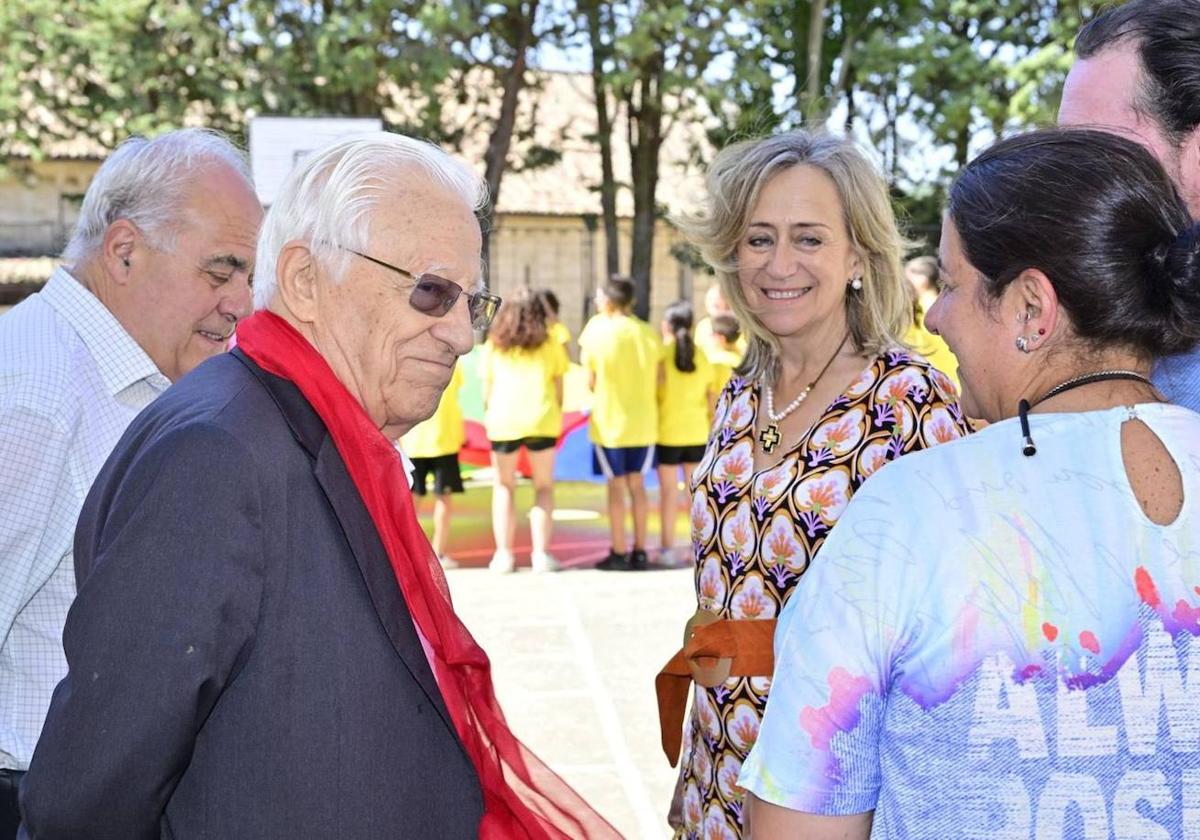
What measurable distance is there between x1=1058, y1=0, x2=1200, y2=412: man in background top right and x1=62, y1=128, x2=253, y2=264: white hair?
5.38 ft

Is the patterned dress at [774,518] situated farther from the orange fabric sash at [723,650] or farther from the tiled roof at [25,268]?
the tiled roof at [25,268]

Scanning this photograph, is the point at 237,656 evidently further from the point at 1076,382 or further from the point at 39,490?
the point at 1076,382

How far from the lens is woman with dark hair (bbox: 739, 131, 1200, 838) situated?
4.54 feet

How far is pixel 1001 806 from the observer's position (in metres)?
1.39

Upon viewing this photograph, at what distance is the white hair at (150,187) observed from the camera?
253 cm

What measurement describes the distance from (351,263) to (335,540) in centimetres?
40

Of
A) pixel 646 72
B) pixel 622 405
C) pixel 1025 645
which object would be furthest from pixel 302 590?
pixel 646 72

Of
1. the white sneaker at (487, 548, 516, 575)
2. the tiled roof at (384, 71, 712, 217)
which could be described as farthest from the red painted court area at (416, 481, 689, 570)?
the tiled roof at (384, 71, 712, 217)

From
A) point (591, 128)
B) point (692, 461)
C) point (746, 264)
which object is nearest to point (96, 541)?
point (746, 264)

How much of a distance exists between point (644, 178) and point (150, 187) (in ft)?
71.4

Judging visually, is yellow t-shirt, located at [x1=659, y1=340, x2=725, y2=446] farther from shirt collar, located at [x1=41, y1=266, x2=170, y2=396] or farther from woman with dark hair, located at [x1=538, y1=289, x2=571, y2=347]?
shirt collar, located at [x1=41, y1=266, x2=170, y2=396]

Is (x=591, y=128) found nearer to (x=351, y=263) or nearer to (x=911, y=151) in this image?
(x=911, y=151)

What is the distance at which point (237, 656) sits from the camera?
1.53 meters

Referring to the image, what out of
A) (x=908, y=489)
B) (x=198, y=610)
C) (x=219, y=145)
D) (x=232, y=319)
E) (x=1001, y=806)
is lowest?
(x=1001, y=806)
